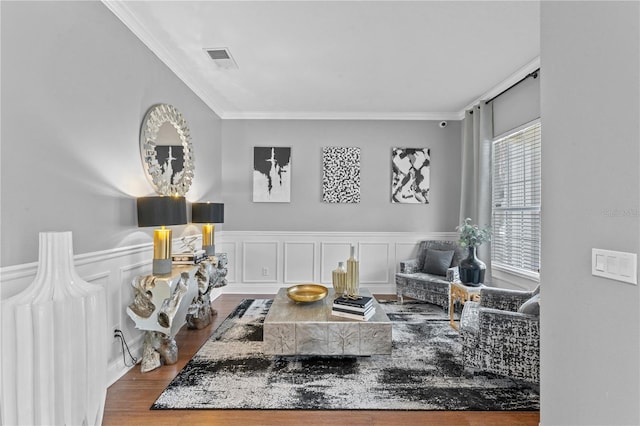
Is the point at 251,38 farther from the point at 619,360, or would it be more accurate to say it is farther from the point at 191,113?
the point at 619,360

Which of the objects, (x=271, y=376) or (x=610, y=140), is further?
(x=271, y=376)

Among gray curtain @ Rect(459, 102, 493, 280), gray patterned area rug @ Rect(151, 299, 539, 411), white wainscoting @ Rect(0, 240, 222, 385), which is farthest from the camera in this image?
gray curtain @ Rect(459, 102, 493, 280)

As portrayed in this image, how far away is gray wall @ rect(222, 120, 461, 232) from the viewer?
4.89m

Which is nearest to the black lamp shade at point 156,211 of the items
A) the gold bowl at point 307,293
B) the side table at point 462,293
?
the gold bowl at point 307,293

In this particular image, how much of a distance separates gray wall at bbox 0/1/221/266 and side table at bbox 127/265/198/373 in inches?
16.7

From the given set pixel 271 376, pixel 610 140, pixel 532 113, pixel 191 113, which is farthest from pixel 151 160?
pixel 532 113

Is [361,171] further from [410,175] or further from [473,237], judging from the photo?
[473,237]

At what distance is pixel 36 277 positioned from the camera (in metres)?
1.60

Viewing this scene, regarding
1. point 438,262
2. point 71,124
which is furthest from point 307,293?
point 71,124

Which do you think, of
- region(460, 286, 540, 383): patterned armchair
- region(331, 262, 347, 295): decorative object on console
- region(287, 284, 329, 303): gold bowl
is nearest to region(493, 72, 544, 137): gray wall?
region(460, 286, 540, 383): patterned armchair

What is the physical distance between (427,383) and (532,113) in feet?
9.15

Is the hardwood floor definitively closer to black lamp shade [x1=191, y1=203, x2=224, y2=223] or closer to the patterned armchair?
the patterned armchair

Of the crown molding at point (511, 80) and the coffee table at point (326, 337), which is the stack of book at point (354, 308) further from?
the crown molding at point (511, 80)

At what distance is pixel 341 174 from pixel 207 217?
2099mm
